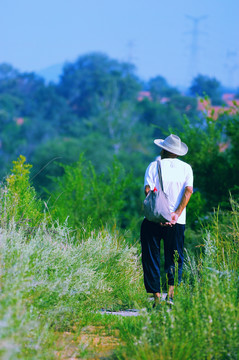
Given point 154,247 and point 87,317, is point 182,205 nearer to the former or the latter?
point 154,247

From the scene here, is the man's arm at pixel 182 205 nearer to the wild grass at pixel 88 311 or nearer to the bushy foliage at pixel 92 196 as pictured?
the wild grass at pixel 88 311

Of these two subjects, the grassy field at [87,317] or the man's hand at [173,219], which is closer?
the grassy field at [87,317]

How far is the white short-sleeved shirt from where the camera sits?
5395 millimetres

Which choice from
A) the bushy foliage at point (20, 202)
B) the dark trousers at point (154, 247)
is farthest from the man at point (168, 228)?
the bushy foliage at point (20, 202)

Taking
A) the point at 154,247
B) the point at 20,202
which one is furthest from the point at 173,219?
the point at 20,202

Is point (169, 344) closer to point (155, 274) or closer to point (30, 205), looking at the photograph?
point (155, 274)

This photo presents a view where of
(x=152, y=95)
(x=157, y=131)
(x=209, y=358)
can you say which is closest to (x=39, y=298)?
(x=209, y=358)

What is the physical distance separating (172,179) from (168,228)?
0.47m

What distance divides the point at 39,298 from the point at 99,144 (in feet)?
173

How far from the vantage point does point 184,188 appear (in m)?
5.47

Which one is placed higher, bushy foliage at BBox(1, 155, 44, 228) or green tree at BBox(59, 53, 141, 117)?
bushy foliage at BBox(1, 155, 44, 228)

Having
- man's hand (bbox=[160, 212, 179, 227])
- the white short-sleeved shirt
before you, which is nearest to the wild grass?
man's hand (bbox=[160, 212, 179, 227])

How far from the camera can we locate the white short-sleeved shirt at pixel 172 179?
539cm

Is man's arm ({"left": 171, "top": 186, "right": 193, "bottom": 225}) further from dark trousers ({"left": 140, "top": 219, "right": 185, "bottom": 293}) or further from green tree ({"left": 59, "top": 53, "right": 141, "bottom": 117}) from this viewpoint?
green tree ({"left": 59, "top": 53, "right": 141, "bottom": 117})
